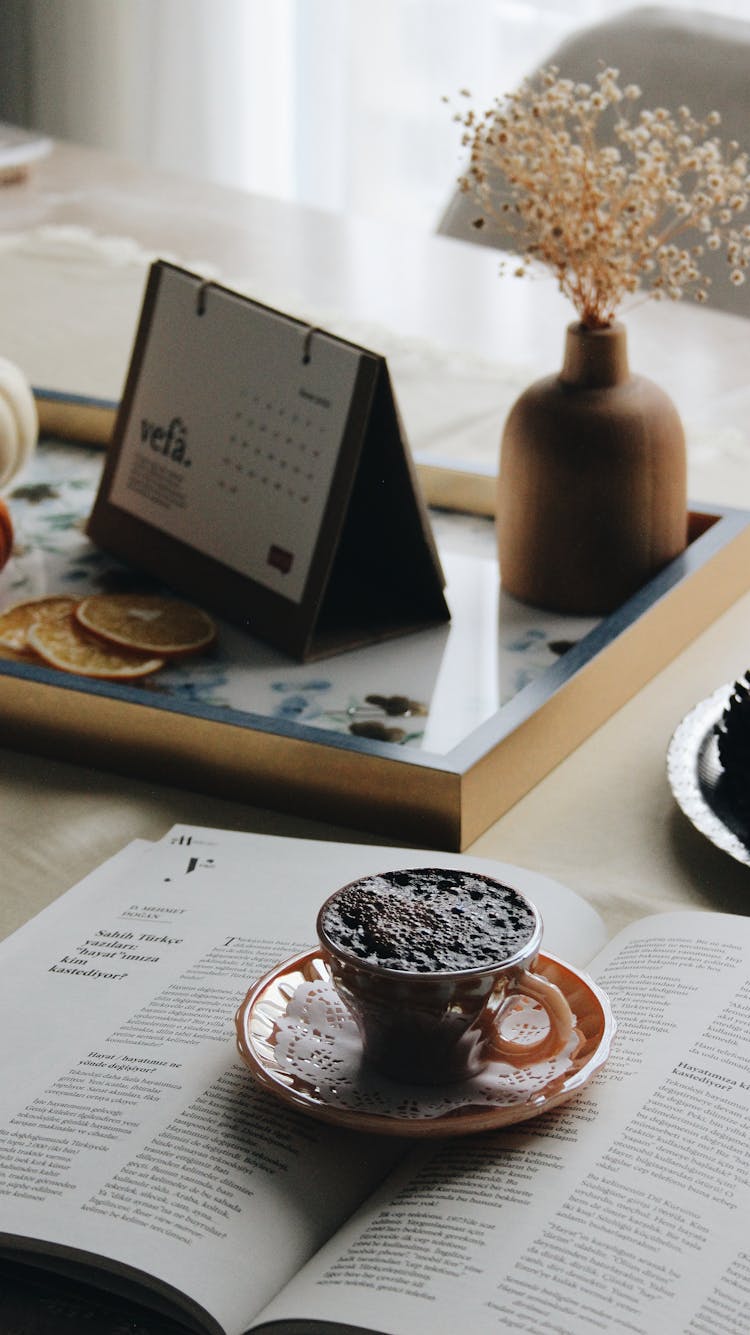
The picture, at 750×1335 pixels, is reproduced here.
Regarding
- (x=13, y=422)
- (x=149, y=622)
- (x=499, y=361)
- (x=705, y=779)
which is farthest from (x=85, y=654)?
(x=499, y=361)

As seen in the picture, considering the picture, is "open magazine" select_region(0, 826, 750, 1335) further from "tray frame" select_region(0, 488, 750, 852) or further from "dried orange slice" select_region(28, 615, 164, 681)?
"dried orange slice" select_region(28, 615, 164, 681)

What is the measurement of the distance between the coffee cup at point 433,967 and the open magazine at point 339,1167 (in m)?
0.03

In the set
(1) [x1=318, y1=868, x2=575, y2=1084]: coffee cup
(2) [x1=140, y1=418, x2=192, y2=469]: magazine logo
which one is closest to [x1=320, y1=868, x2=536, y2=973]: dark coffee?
(1) [x1=318, y1=868, x2=575, y2=1084]: coffee cup

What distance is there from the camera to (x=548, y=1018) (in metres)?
0.65

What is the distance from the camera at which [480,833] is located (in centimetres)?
85

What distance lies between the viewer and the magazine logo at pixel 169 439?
1.15m

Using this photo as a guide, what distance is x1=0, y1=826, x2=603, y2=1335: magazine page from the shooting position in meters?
0.54

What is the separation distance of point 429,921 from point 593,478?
514 millimetres

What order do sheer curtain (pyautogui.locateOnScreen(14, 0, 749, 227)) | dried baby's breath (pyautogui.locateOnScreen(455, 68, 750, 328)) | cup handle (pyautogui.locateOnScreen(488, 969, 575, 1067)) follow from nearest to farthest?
cup handle (pyautogui.locateOnScreen(488, 969, 575, 1067)) → dried baby's breath (pyautogui.locateOnScreen(455, 68, 750, 328)) → sheer curtain (pyautogui.locateOnScreen(14, 0, 749, 227))

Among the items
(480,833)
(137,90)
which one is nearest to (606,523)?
(480,833)

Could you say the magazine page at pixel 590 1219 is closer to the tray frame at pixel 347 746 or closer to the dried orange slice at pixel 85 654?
the tray frame at pixel 347 746

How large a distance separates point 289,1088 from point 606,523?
563 millimetres

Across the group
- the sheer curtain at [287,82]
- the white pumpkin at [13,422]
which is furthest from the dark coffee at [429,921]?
the sheer curtain at [287,82]

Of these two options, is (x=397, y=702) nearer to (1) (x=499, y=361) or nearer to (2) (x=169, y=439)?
(2) (x=169, y=439)
